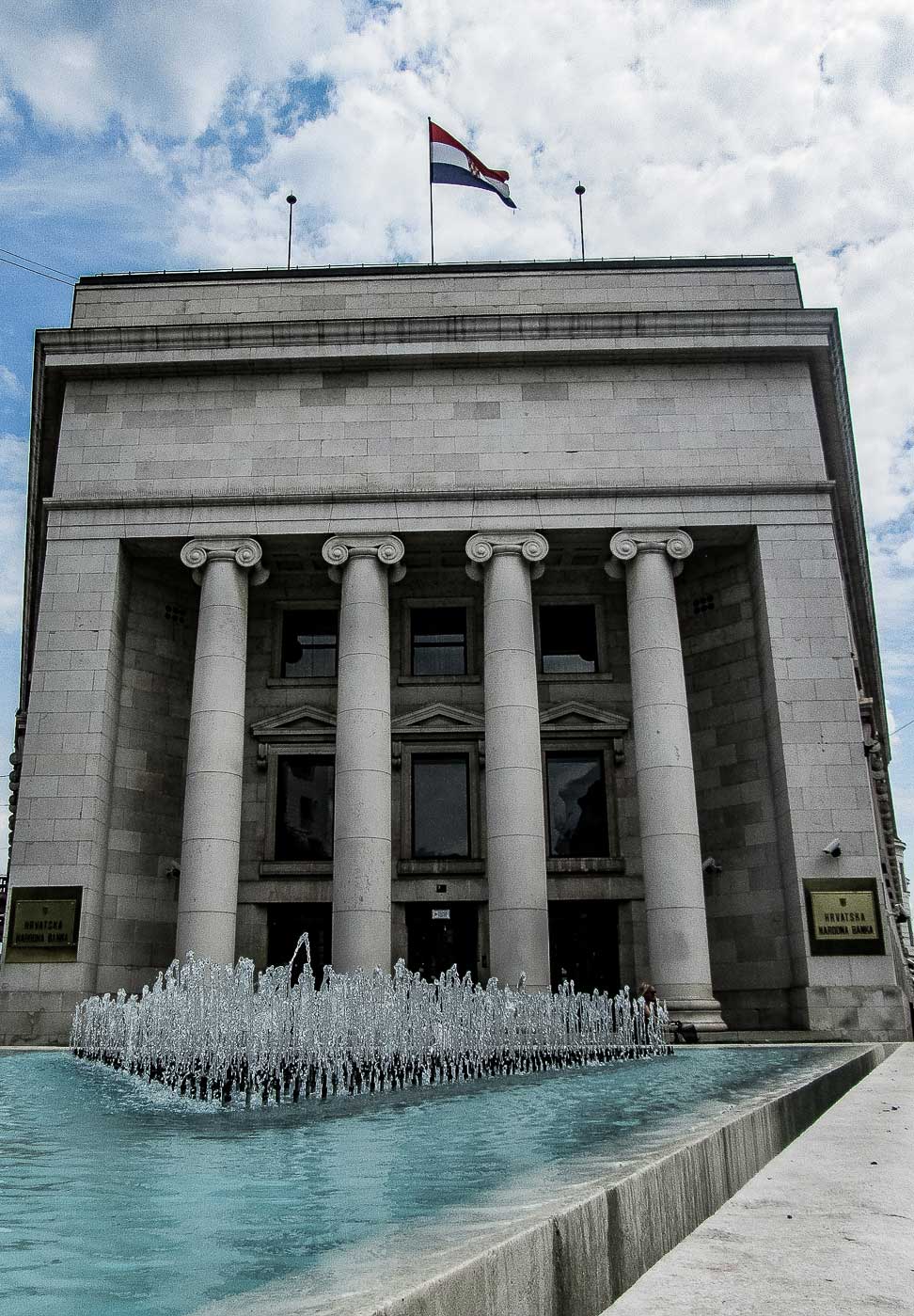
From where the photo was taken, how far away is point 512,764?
941 inches

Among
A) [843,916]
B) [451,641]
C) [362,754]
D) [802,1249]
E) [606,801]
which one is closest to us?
[802,1249]

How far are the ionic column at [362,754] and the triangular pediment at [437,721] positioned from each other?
8.57 feet

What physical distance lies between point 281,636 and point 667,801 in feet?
39.1

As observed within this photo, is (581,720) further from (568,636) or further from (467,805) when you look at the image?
(467,805)

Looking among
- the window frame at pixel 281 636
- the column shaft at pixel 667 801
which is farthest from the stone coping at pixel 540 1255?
the window frame at pixel 281 636

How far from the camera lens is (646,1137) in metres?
6.87

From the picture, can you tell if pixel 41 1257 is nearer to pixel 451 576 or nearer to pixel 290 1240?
pixel 290 1240

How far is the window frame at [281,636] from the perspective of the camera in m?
28.6

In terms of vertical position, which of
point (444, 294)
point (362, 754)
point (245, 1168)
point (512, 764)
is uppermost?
point (444, 294)

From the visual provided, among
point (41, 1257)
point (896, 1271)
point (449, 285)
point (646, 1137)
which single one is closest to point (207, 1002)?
point (646, 1137)

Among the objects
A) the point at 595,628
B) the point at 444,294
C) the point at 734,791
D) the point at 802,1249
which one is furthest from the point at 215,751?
the point at 802,1249

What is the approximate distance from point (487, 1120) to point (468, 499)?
1919cm

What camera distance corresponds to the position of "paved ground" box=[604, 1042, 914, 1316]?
3020mm

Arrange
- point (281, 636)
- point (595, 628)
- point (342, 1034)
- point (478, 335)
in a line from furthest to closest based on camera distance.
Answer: point (281, 636), point (595, 628), point (478, 335), point (342, 1034)
